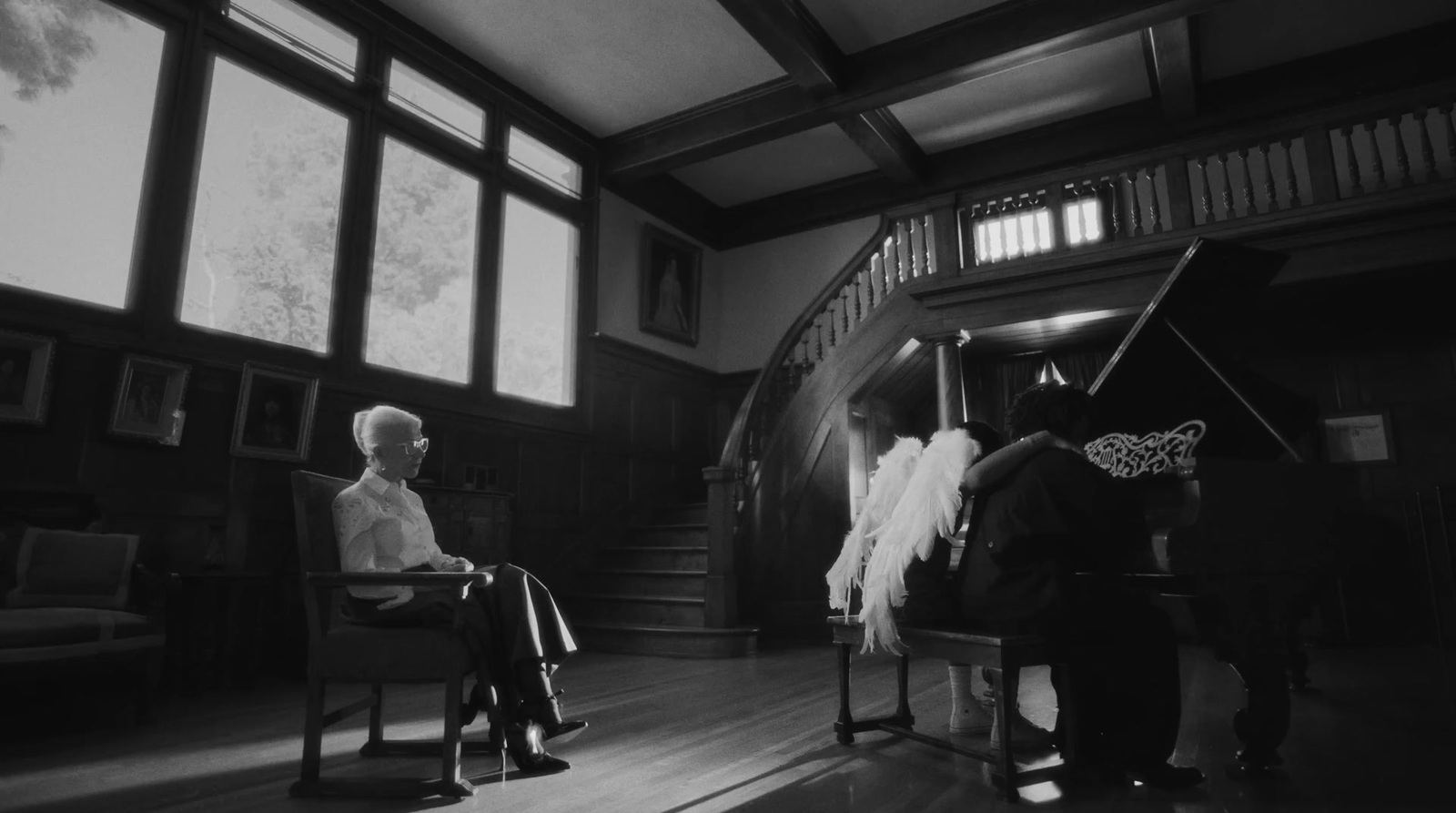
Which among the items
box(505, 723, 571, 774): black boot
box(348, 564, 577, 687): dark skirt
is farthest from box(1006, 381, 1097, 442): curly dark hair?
box(505, 723, 571, 774): black boot

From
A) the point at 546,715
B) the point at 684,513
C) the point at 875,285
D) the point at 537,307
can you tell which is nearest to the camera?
the point at 546,715

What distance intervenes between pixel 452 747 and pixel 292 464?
347cm

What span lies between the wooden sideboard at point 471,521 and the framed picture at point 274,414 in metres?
0.80

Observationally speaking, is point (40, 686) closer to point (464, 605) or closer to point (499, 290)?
point (464, 605)

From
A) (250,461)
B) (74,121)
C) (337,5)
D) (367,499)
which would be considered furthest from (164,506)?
(337,5)

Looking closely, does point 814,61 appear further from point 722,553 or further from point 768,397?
point 722,553

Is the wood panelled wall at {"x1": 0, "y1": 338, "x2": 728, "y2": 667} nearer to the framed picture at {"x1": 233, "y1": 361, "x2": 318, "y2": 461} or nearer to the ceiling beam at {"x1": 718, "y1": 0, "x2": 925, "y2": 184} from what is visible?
the framed picture at {"x1": 233, "y1": 361, "x2": 318, "y2": 461}

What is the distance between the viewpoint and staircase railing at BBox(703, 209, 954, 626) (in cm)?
621

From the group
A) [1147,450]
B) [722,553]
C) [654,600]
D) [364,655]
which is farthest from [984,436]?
[654,600]

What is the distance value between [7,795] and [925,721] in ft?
10.2

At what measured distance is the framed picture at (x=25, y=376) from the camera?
3.98 metres

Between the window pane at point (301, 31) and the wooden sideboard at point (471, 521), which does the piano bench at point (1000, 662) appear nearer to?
the wooden sideboard at point (471, 521)

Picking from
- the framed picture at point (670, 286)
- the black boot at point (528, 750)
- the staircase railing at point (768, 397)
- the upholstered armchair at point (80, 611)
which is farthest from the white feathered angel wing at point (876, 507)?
the framed picture at point (670, 286)

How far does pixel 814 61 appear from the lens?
6301 mm
